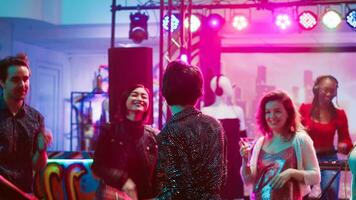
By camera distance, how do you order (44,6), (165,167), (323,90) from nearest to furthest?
(165,167) < (323,90) < (44,6)

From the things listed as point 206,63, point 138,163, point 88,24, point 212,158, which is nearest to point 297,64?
point 206,63

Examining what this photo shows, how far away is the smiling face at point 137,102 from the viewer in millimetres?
4273

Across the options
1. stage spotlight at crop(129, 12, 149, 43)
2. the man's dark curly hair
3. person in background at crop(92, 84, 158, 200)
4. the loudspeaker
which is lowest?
person in background at crop(92, 84, 158, 200)

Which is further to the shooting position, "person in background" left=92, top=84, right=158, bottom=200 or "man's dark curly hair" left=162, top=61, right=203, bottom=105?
"person in background" left=92, top=84, right=158, bottom=200

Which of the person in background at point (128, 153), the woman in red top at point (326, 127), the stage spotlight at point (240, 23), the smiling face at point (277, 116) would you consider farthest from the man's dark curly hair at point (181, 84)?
the stage spotlight at point (240, 23)

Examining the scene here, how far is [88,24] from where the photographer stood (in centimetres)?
1088

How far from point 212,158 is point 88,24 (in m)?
8.66

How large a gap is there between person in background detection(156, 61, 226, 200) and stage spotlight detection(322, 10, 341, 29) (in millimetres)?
6092

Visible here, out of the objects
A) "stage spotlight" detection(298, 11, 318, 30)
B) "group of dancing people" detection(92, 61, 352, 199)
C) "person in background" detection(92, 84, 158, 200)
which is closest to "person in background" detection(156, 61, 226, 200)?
"group of dancing people" detection(92, 61, 352, 199)

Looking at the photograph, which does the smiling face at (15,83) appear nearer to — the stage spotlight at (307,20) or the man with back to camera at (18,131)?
the man with back to camera at (18,131)

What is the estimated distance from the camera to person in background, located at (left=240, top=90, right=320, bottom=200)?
3.45m

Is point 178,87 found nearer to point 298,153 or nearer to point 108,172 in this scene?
point 298,153

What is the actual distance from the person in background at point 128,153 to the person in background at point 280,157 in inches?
31.7

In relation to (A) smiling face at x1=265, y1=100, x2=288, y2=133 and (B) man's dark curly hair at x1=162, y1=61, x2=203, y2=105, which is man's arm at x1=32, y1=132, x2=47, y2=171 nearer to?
(B) man's dark curly hair at x1=162, y1=61, x2=203, y2=105
